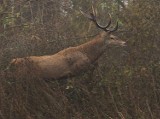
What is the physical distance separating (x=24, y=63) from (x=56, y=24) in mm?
4517

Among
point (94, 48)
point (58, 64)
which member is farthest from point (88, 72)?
point (94, 48)

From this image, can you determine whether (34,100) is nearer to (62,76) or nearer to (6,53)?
(62,76)

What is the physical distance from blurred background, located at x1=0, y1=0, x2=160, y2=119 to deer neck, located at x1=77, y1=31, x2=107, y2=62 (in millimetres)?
250

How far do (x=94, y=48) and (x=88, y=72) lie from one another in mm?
835

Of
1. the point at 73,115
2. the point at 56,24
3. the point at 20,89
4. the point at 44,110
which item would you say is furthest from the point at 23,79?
the point at 56,24

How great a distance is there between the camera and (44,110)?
6.80 meters

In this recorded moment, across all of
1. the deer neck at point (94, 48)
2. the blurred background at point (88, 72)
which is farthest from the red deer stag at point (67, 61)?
the blurred background at point (88, 72)

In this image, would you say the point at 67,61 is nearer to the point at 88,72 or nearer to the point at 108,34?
the point at 88,72

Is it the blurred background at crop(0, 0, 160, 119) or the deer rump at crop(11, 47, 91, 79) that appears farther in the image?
the deer rump at crop(11, 47, 91, 79)

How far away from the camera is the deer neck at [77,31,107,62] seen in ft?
29.5

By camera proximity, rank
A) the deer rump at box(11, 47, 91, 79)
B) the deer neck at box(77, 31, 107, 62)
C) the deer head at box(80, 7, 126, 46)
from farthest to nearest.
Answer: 1. the deer head at box(80, 7, 126, 46)
2. the deer neck at box(77, 31, 107, 62)
3. the deer rump at box(11, 47, 91, 79)

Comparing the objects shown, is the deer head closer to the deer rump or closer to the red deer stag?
the red deer stag

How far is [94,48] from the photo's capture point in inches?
360

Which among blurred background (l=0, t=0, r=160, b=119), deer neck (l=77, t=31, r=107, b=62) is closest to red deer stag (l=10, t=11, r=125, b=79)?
deer neck (l=77, t=31, r=107, b=62)
